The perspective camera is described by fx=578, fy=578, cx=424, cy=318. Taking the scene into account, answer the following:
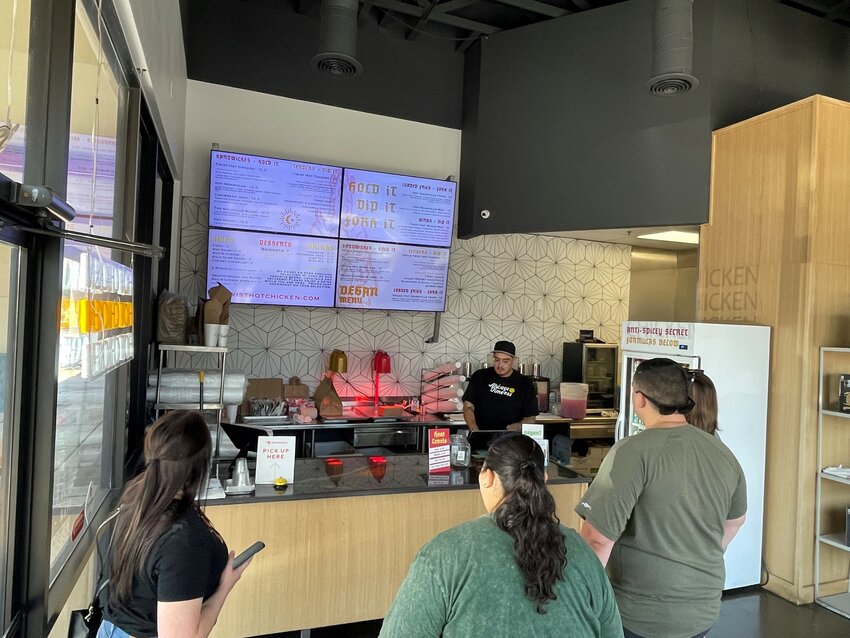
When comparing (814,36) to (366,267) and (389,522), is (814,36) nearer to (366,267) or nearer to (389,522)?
(366,267)

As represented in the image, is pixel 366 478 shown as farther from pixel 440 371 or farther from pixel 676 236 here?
pixel 676 236

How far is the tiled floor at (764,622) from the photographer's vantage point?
113 inches

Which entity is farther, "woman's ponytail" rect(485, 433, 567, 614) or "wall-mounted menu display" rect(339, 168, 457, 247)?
"wall-mounted menu display" rect(339, 168, 457, 247)

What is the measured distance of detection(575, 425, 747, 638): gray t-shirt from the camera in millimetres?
1775

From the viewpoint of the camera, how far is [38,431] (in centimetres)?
139

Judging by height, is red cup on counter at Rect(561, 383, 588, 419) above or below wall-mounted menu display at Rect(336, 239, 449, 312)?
below

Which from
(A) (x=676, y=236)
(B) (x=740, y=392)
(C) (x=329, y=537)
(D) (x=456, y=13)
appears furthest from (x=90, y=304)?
(A) (x=676, y=236)

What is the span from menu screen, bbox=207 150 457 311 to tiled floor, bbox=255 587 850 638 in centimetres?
258

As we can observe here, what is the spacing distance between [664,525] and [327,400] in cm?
316

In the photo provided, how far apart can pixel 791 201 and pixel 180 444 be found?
3.80 m

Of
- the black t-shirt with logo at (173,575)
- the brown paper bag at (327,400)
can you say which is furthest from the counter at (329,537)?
the brown paper bag at (327,400)

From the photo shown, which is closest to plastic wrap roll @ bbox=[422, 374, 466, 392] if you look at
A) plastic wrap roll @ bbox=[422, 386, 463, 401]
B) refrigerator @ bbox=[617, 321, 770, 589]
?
plastic wrap roll @ bbox=[422, 386, 463, 401]

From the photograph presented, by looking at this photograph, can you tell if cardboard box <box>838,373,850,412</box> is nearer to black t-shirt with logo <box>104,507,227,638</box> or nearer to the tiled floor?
the tiled floor

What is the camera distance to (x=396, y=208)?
4.93 metres
